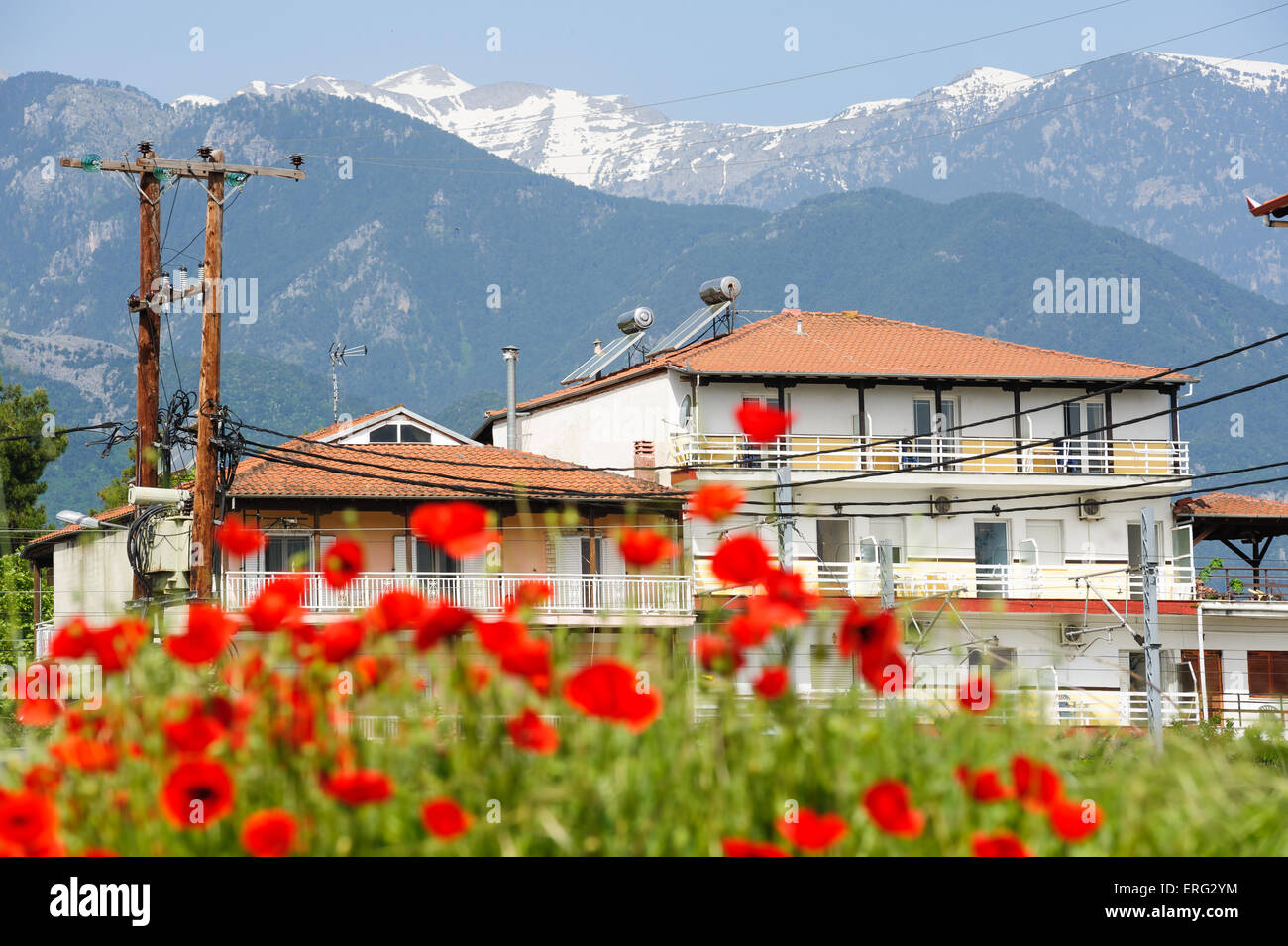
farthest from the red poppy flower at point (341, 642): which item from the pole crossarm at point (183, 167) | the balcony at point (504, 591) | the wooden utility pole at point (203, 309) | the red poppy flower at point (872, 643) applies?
the balcony at point (504, 591)

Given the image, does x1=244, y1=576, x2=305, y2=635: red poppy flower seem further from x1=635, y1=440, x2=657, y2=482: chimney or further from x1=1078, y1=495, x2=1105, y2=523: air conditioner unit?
x1=1078, y1=495, x2=1105, y2=523: air conditioner unit

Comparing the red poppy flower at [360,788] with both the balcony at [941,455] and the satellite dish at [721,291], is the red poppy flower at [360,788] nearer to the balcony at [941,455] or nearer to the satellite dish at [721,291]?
the balcony at [941,455]

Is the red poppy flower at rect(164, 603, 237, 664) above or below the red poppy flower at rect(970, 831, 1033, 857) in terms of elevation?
above

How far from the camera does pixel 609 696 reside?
10.6ft

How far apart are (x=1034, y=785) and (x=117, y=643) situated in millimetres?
2455

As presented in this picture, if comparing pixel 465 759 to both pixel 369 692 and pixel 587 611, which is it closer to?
pixel 369 692

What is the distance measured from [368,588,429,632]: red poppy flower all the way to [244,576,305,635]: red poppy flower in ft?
0.92

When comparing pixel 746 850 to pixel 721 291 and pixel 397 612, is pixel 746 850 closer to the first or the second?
pixel 397 612

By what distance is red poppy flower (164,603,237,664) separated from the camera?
373 cm

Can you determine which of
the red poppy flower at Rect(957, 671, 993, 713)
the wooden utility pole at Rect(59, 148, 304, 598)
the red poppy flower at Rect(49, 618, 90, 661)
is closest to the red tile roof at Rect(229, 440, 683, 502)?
the wooden utility pole at Rect(59, 148, 304, 598)

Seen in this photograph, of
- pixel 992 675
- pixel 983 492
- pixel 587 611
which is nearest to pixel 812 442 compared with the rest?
pixel 983 492

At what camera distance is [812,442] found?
4006 centimetres

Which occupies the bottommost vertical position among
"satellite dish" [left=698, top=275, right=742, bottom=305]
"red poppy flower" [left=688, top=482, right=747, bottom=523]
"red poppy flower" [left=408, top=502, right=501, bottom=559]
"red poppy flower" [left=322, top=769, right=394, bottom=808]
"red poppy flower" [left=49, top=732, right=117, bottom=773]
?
"red poppy flower" [left=322, top=769, right=394, bottom=808]

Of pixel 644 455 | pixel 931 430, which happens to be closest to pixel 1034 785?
pixel 644 455
